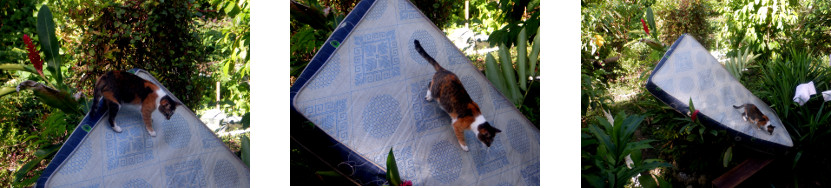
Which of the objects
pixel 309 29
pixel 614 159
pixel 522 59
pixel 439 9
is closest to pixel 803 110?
pixel 614 159

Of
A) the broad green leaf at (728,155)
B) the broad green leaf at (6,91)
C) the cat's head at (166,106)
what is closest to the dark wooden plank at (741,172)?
the broad green leaf at (728,155)

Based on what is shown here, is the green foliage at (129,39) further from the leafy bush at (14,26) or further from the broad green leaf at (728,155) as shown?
the broad green leaf at (728,155)

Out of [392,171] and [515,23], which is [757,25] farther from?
[392,171]

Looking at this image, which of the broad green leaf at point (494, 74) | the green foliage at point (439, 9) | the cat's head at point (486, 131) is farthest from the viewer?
the green foliage at point (439, 9)

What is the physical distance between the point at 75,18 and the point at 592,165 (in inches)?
55.2

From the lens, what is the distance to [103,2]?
1433 mm

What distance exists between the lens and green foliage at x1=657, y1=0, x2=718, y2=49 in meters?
1.85

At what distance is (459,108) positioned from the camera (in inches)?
42.9

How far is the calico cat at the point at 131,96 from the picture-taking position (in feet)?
3.55

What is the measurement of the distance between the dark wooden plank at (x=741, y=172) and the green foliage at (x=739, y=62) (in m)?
0.29

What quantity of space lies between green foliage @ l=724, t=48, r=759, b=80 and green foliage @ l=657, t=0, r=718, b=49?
9 centimetres

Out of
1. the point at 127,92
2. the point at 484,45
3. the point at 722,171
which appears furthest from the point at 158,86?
the point at 722,171

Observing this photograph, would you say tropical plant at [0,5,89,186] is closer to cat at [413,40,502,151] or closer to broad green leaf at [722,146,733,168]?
cat at [413,40,502,151]

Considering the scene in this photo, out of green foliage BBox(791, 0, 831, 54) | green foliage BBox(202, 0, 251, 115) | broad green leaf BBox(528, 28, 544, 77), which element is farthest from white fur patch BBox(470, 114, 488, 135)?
green foliage BBox(791, 0, 831, 54)
